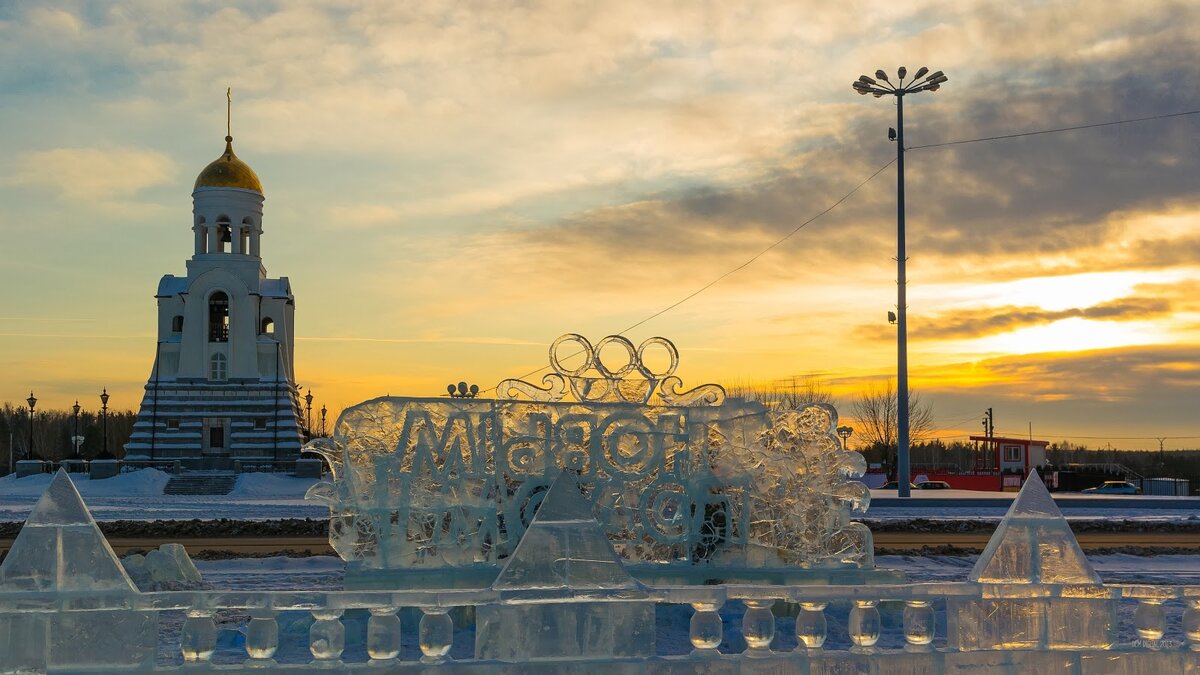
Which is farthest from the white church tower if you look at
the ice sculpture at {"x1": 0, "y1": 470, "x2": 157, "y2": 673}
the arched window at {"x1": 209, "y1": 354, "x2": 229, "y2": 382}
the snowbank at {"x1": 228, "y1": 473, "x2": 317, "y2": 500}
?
the ice sculpture at {"x1": 0, "y1": 470, "x2": 157, "y2": 673}

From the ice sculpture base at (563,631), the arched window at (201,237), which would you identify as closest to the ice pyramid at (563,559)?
the ice sculpture base at (563,631)

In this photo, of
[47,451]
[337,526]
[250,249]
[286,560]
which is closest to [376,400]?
[337,526]

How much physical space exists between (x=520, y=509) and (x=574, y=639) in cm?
517

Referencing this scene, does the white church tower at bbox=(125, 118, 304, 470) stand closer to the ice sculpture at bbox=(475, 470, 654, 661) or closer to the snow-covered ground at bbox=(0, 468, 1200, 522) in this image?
the snow-covered ground at bbox=(0, 468, 1200, 522)

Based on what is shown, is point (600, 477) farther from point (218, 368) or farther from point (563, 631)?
point (218, 368)

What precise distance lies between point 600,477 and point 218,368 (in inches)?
1708

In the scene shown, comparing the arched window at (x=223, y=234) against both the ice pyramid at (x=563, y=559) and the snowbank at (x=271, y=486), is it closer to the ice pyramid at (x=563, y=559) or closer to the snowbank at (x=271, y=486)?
the snowbank at (x=271, y=486)

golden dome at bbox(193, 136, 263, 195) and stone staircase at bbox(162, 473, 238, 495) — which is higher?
golden dome at bbox(193, 136, 263, 195)

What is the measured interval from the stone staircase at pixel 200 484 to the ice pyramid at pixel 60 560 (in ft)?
120

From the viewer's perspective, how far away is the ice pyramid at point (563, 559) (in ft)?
20.8

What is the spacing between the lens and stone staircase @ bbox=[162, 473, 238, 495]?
41531mm

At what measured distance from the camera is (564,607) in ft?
20.4

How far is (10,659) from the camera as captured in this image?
20.0ft

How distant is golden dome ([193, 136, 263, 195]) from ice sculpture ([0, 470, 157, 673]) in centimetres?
4796
